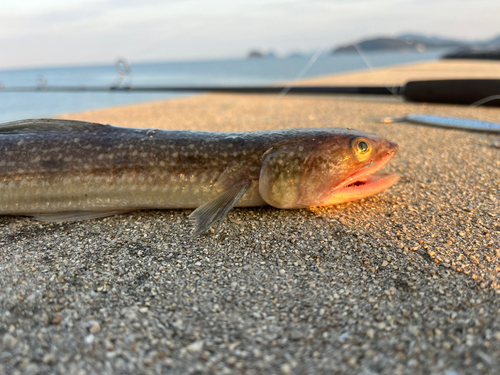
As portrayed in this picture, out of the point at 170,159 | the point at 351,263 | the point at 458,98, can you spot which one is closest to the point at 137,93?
the point at 458,98

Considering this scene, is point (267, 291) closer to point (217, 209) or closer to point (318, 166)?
point (217, 209)

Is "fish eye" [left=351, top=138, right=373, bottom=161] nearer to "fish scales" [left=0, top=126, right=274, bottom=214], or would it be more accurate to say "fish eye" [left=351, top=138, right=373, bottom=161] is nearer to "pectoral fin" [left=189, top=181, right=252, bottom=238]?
"fish scales" [left=0, top=126, right=274, bottom=214]

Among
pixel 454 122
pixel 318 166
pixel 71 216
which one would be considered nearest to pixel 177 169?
pixel 71 216

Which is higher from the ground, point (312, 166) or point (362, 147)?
point (362, 147)

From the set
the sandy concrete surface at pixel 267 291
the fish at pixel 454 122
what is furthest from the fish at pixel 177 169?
the fish at pixel 454 122

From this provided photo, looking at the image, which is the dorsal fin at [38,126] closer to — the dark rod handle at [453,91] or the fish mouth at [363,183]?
the fish mouth at [363,183]

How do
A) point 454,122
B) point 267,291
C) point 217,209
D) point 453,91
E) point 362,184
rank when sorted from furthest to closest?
point 453,91 < point 454,122 < point 362,184 < point 217,209 < point 267,291

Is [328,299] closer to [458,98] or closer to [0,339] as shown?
[0,339]
